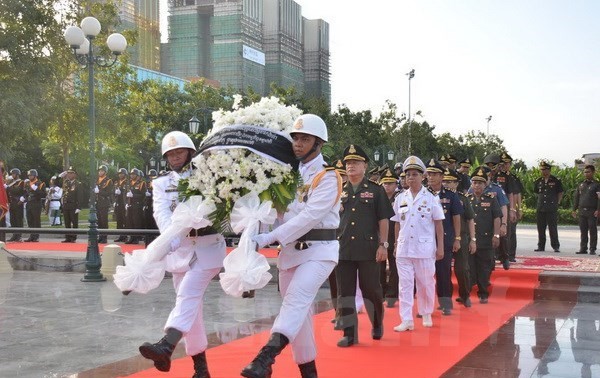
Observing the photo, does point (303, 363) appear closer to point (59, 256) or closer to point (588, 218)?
point (59, 256)

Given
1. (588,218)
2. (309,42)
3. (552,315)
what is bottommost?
(552,315)

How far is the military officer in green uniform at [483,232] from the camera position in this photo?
1023 centimetres

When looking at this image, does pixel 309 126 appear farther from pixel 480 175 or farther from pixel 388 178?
pixel 480 175

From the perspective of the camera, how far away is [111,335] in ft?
25.5

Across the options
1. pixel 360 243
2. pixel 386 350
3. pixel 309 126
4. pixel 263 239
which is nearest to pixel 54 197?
pixel 360 243

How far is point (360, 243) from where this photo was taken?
731cm

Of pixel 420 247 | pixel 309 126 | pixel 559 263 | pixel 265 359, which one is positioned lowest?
pixel 559 263

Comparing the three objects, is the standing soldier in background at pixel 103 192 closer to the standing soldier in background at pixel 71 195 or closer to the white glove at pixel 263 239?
the standing soldier in background at pixel 71 195

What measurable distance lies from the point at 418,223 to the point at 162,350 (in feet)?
13.9

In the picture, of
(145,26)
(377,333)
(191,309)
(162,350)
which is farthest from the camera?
(145,26)

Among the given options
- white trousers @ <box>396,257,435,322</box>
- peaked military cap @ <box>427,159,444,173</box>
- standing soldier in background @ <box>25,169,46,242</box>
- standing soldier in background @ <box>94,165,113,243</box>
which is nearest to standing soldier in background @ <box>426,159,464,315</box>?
peaked military cap @ <box>427,159,444,173</box>

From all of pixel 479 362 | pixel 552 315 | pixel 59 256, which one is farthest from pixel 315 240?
pixel 59 256

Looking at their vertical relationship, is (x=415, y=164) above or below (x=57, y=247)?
above

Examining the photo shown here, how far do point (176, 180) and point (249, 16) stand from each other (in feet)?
206
